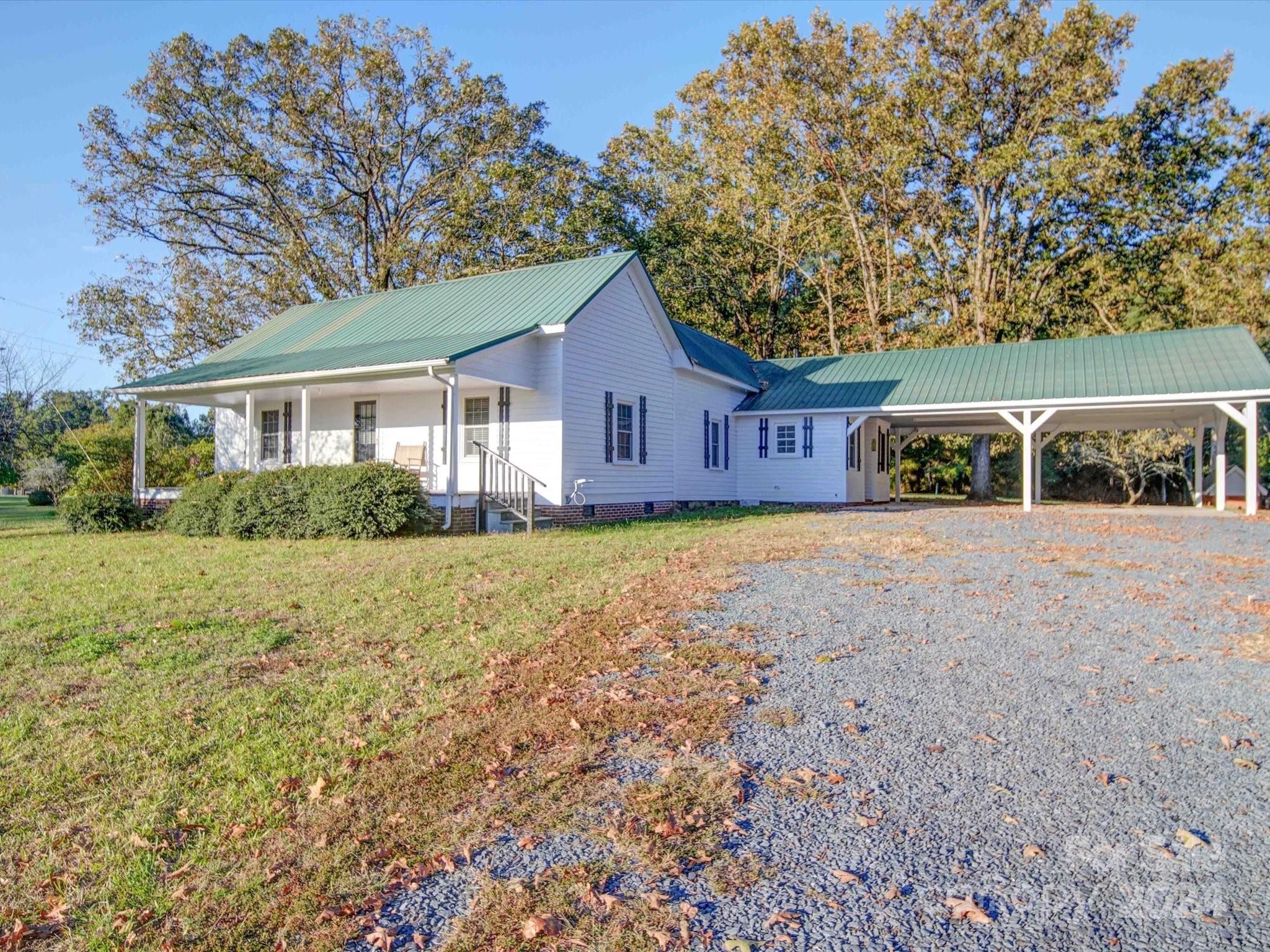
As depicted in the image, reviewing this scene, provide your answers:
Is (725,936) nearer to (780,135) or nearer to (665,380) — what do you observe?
(665,380)

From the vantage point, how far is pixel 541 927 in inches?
107

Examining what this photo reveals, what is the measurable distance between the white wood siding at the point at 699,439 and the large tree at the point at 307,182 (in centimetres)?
1095

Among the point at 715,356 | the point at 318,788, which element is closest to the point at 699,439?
the point at 715,356

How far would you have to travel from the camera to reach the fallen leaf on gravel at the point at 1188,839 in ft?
10.5

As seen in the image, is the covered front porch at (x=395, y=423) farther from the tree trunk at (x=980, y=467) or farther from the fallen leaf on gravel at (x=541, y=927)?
the tree trunk at (x=980, y=467)

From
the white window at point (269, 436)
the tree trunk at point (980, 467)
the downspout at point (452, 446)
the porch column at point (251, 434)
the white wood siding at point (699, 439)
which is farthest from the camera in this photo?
the tree trunk at point (980, 467)

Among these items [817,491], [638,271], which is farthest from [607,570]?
[817,491]

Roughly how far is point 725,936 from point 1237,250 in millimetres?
30814

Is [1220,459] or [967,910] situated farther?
[1220,459]

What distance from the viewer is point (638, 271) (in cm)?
1798

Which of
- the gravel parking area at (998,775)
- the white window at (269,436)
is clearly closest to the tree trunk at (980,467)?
the gravel parking area at (998,775)

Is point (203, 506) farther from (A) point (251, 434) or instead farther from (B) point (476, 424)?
(B) point (476, 424)

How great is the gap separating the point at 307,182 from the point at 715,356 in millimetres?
17227

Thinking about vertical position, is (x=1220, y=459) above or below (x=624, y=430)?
below
